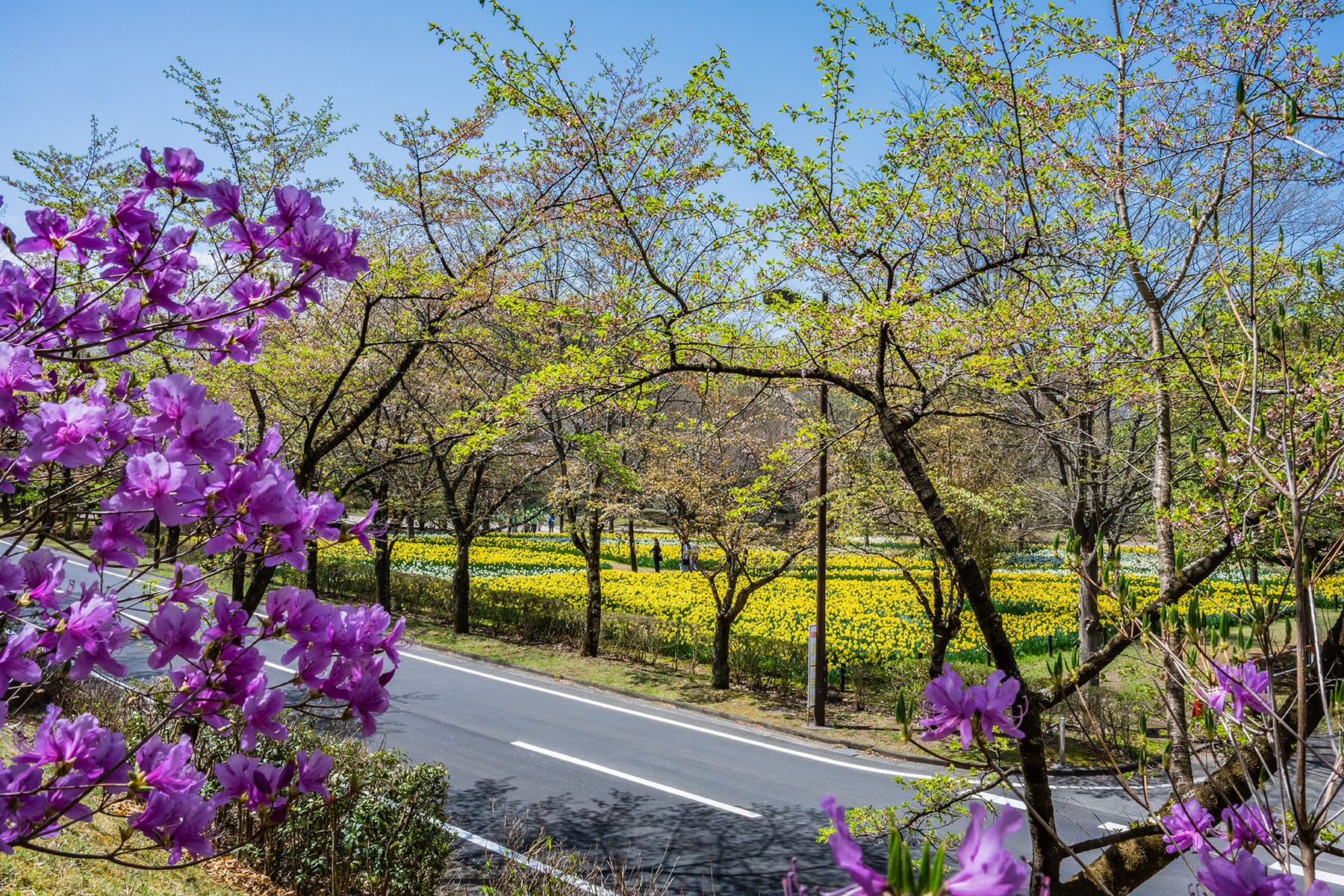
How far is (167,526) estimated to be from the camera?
1.68 m

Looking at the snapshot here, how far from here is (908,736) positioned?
1505 mm

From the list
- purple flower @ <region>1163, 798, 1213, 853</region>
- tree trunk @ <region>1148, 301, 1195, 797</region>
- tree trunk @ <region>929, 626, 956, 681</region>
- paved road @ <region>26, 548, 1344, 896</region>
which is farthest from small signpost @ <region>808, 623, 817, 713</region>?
purple flower @ <region>1163, 798, 1213, 853</region>

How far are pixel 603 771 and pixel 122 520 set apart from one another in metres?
8.43

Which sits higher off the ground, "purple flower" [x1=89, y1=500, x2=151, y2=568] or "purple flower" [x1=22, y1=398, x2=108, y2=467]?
"purple flower" [x1=22, y1=398, x2=108, y2=467]

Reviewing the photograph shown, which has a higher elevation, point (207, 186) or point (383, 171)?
point (383, 171)

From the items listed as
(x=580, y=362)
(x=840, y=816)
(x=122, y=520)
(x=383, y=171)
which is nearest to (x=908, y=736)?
(x=840, y=816)

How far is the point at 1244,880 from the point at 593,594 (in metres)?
14.6

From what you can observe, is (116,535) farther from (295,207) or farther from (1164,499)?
(1164,499)

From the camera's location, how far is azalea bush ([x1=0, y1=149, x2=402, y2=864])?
1593 millimetres

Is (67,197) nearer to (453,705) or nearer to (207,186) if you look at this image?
(207,186)

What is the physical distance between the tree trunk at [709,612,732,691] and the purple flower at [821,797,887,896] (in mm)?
12555

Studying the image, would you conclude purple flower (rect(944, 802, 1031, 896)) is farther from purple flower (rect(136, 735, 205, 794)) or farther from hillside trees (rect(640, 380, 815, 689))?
hillside trees (rect(640, 380, 815, 689))

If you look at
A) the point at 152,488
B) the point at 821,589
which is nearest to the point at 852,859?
the point at 152,488

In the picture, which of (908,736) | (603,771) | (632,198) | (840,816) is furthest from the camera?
(603,771)
